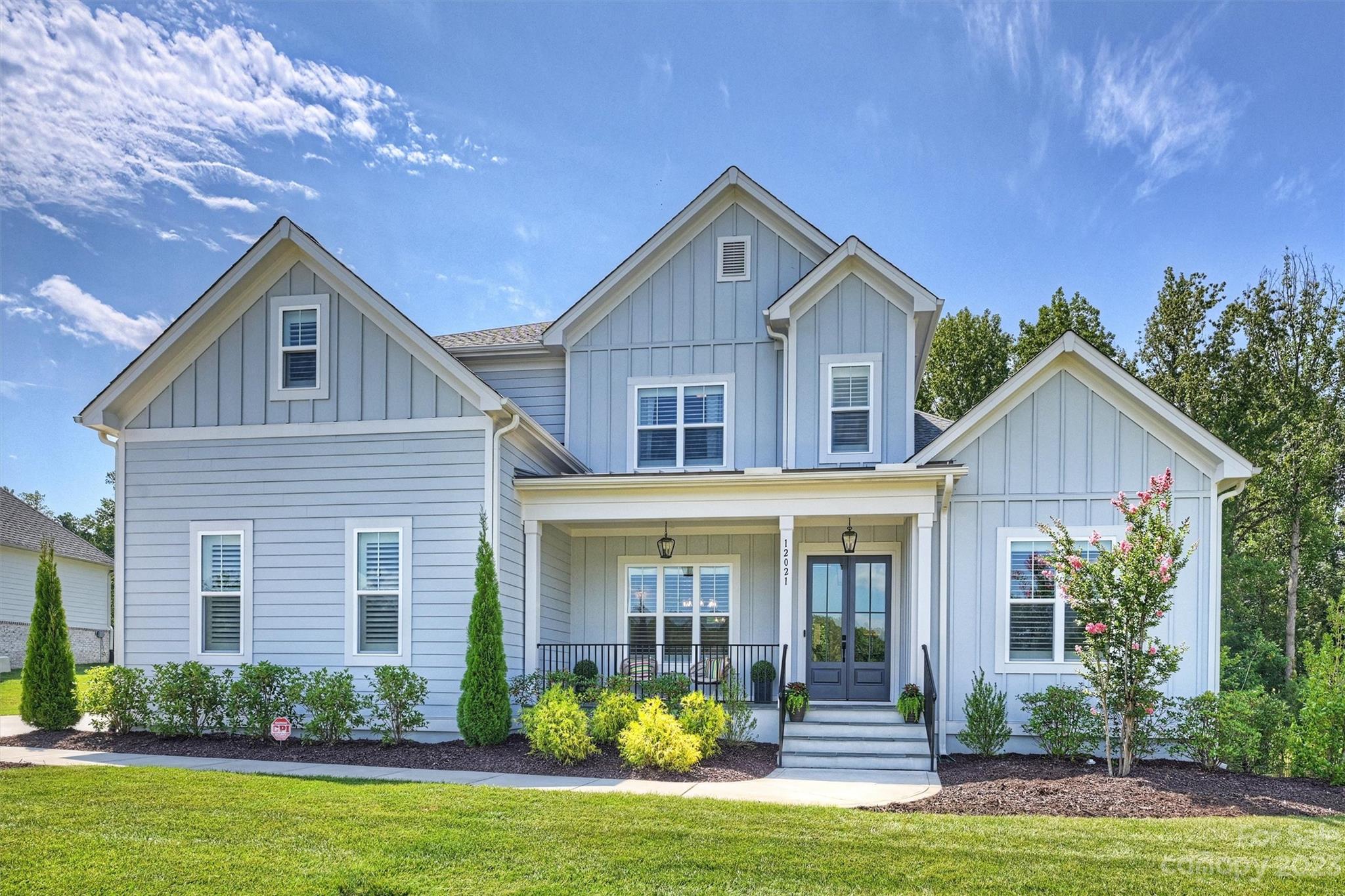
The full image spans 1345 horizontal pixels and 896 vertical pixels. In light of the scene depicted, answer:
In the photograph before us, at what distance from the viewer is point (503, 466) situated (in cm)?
1228

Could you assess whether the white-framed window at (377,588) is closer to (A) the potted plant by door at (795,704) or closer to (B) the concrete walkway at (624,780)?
(B) the concrete walkway at (624,780)

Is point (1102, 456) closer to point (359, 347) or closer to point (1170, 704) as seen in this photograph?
point (1170, 704)

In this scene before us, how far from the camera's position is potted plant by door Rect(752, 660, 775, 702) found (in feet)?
42.1

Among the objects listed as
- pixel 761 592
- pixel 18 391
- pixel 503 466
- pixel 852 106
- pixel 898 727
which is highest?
pixel 852 106

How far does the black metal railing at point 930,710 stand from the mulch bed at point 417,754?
1855mm

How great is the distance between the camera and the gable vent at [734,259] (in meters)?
14.7

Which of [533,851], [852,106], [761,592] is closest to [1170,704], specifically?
[761,592]

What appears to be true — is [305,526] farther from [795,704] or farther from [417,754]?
[795,704]

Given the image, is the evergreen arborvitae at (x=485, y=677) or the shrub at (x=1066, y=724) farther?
the shrub at (x=1066, y=724)

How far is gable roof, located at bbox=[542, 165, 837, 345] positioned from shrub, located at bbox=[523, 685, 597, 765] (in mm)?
6452

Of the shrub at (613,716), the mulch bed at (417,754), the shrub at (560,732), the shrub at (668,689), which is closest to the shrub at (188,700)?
the mulch bed at (417,754)

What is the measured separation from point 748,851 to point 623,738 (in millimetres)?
3834

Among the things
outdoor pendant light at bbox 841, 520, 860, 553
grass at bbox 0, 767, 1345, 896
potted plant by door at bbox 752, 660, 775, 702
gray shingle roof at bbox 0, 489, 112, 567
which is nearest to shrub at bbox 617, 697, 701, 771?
grass at bbox 0, 767, 1345, 896

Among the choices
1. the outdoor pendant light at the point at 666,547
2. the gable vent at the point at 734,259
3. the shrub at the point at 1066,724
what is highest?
the gable vent at the point at 734,259
